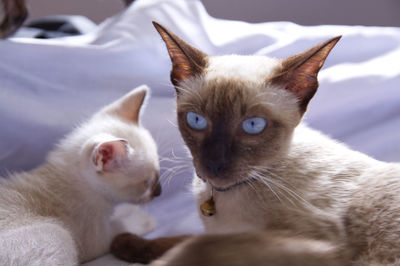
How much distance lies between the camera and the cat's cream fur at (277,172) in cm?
85

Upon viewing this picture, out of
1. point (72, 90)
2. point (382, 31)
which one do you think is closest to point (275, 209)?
point (72, 90)

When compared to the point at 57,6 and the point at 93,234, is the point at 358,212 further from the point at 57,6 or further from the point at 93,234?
the point at 57,6

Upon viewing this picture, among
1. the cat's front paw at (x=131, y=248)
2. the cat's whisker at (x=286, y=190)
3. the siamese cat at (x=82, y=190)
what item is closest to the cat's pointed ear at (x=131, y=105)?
the siamese cat at (x=82, y=190)

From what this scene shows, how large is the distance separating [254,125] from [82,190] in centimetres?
65

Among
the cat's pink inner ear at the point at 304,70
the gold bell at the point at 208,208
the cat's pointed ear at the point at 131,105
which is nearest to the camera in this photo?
the cat's pink inner ear at the point at 304,70

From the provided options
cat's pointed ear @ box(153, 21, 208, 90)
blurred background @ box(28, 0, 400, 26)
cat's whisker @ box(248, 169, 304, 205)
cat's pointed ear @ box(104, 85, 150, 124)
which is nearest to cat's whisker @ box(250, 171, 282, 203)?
cat's whisker @ box(248, 169, 304, 205)

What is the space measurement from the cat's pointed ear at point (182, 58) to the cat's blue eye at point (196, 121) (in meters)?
0.10

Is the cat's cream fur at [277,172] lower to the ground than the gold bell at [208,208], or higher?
higher

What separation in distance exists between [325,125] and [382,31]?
48cm

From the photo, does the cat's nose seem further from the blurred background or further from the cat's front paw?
the blurred background

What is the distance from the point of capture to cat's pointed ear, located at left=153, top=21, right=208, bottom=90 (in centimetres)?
93

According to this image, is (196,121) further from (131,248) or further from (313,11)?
(313,11)

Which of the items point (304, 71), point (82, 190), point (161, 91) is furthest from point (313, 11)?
point (82, 190)

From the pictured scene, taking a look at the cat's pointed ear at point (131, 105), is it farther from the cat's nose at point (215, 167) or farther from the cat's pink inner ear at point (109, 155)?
the cat's nose at point (215, 167)
